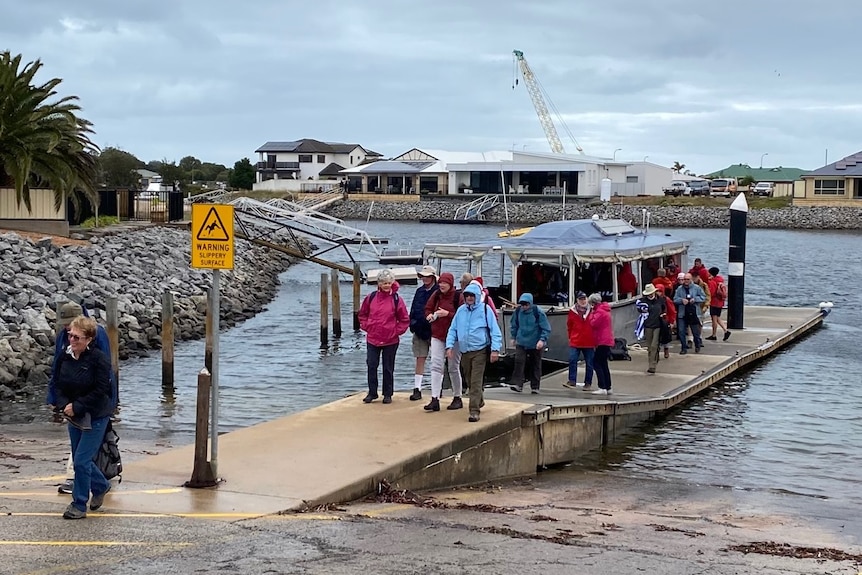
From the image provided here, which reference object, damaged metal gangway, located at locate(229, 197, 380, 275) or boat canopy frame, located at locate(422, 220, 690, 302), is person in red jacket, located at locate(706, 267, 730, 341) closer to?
boat canopy frame, located at locate(422, 220, 690, 302)

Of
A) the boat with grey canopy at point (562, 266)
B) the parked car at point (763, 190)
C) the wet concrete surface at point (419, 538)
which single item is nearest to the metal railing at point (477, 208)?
the parked car at point (763, 190)

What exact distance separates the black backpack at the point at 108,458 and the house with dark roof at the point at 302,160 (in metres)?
145

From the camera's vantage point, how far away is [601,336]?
17797 mm

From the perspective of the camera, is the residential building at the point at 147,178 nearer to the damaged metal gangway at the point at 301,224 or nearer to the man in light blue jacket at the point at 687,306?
the damaged metal gangway at the point at 301,224

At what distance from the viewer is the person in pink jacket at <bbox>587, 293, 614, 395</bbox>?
1780 centimetres

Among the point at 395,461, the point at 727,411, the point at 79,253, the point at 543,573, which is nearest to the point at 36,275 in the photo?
the point at 79,253

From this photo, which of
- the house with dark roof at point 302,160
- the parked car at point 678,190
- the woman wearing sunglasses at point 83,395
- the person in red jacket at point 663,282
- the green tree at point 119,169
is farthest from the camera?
the house with dark roof at point 302,160

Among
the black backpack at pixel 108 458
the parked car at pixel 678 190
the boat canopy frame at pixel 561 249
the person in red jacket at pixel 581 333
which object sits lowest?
the black backpack at pixel 108 458

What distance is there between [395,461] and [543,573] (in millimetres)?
3490

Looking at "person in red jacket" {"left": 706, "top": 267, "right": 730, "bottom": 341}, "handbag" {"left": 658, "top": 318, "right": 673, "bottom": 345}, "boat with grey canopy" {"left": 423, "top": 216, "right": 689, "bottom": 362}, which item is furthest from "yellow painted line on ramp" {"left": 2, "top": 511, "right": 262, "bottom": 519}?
"person in red jacket" {"left": 706, "top": 267, "right": 730, "bottom": 341}

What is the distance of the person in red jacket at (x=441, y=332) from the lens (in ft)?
48.9

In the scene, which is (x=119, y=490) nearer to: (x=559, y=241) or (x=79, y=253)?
(x=559, y=241)

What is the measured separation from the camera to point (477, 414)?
46.8 feet

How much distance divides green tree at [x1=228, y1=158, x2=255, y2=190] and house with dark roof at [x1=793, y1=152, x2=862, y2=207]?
70051mm
